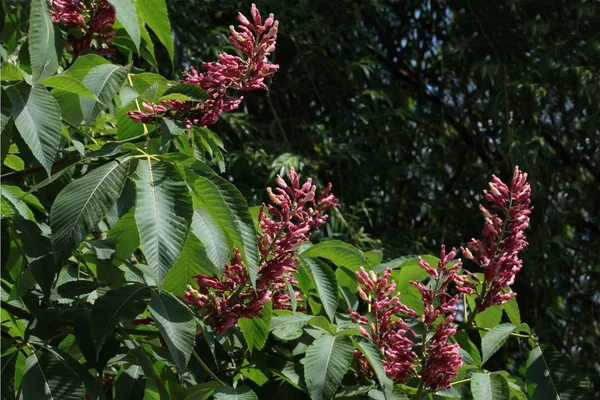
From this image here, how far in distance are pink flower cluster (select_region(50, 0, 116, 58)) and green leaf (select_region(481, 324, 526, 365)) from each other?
30.6 inches

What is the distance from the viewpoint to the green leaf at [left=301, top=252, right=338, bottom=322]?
1.58m

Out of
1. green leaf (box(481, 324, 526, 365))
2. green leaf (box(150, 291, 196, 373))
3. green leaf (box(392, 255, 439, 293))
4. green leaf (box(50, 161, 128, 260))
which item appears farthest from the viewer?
green leaf (box(392, 255, 439, 293))

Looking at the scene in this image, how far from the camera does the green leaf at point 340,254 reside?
1.64m

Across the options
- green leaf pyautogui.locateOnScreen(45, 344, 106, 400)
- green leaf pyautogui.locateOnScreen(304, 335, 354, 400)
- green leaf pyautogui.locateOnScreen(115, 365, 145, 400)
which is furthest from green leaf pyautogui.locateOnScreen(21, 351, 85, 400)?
green leaf pyautogui.locateOnScreen(304, 335, 354, 400)

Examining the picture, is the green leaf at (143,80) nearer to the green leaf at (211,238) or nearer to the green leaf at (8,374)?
the green leaf at (211,238)

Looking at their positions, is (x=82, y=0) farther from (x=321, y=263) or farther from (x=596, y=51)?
(x=596, y=51)

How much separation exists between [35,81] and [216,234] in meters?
0.32

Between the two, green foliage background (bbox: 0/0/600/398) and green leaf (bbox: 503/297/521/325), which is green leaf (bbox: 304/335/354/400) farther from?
green foliage background (bbox: 0/0/600/398)

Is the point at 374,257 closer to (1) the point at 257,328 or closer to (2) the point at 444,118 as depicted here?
(1) the point at 257,328

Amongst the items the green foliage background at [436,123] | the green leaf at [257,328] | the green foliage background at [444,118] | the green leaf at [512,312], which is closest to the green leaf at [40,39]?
the green leaf at [257,328]

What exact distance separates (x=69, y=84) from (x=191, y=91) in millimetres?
169


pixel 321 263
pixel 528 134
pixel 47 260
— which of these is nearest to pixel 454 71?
pixel 528 134

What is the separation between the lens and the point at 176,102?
138 centimetres

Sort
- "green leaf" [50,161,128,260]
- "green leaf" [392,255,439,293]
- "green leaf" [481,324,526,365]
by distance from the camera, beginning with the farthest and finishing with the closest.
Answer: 1. "green leaf" [392,255,439,293]
2. "green leaf" [481,324,526,365]
3. "green leaf" [50,161,128,260]
